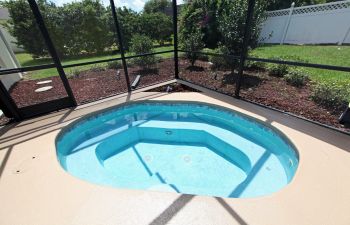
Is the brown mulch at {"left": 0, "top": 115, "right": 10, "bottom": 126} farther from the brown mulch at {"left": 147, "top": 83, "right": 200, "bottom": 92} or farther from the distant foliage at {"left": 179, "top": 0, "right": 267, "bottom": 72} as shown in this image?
the distant foliage at {"left": 179, "top": 0, "right": 267, "bottom": 72}

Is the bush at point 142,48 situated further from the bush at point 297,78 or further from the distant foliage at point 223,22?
the bush at point 297,78

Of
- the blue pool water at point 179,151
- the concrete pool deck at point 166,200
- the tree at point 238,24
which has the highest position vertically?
the tree at point 238,24

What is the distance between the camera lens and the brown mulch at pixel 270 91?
129 inches

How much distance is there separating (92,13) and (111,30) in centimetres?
139

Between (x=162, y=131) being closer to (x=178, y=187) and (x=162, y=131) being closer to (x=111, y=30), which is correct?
(x=178, y=187)

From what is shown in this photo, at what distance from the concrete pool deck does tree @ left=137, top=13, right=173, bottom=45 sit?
12649 millimetres

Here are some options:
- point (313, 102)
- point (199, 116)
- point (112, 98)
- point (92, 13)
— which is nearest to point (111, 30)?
point (92, 13)

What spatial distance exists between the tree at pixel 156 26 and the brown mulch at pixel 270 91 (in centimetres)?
875

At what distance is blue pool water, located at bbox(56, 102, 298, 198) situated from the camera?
2557 millimetres

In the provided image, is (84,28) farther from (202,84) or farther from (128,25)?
(202,84)

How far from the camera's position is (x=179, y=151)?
3.26m

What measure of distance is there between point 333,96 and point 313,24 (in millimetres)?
9229

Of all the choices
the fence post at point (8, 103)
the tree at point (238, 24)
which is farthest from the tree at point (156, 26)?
the fence post at point (8, 103)

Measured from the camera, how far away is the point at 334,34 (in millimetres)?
9211
